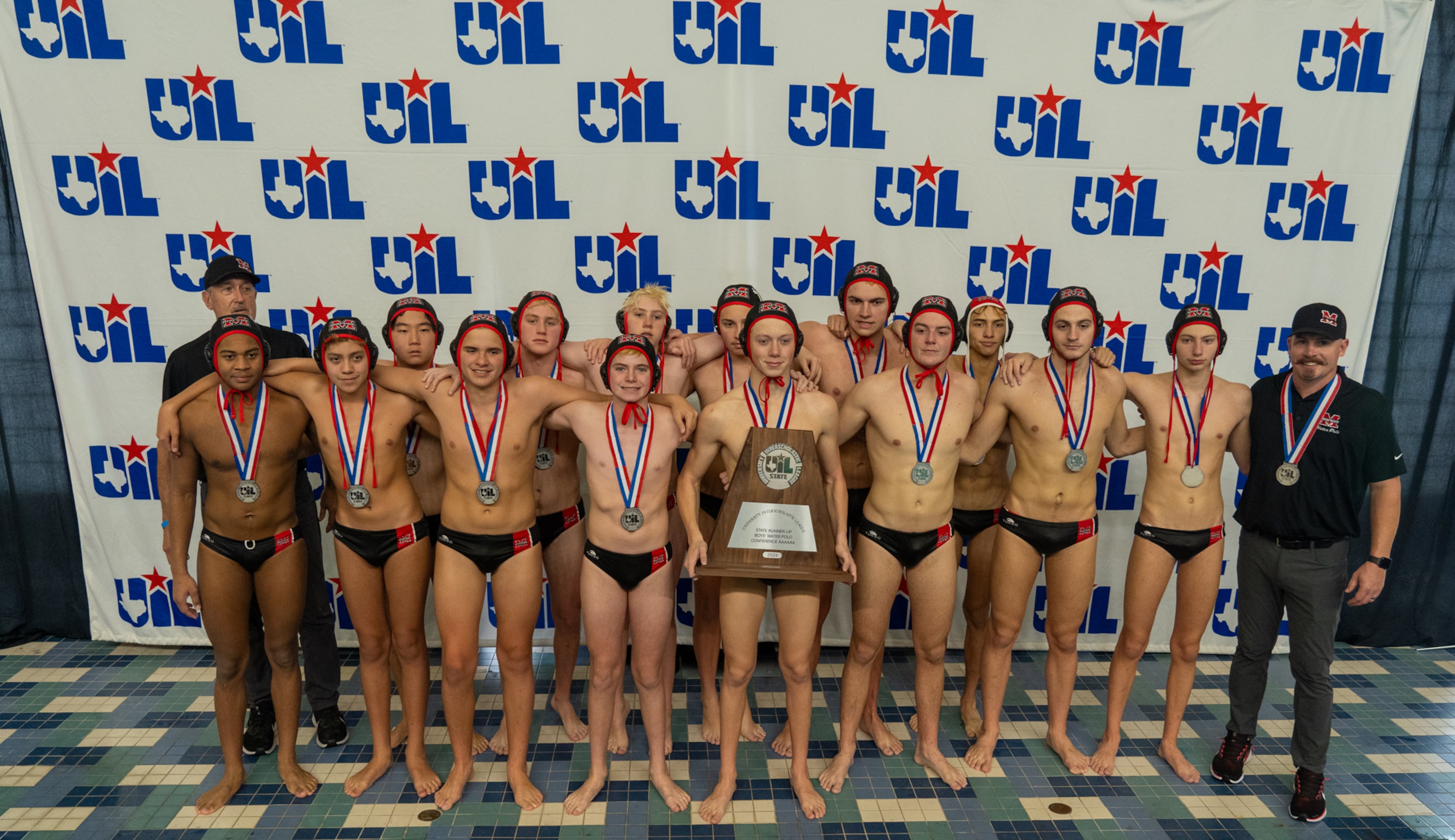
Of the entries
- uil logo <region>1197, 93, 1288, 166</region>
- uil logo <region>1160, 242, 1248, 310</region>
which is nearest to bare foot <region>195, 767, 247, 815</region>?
uil logo <region>1160, 242, 1248, 310</region>

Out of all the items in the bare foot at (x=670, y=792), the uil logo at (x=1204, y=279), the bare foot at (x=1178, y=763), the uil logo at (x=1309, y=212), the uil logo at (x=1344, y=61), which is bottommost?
the bare foot at (x=1178, y=763)

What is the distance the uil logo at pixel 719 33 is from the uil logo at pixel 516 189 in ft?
4.23

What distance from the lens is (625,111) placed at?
227 inches

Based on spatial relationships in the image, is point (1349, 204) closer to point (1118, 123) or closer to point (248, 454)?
point (1118, 123)

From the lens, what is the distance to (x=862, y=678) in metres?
4.91

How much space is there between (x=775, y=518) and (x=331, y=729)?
3368 millimetres

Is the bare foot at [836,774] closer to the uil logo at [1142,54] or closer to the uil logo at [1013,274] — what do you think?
the uil logo at [1013,274]

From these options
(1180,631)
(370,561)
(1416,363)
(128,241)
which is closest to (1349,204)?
(1416,363)

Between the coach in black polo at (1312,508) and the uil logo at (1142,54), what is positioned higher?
the uil logo at (1142,54)

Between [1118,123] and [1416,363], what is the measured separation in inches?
122

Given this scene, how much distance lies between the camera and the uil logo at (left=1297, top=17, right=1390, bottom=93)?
5.77 m

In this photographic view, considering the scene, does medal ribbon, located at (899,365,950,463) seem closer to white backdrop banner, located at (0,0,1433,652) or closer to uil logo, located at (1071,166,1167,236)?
white backdrop banner, located at (0,0,1433,652)

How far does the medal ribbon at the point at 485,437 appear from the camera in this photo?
432 cm

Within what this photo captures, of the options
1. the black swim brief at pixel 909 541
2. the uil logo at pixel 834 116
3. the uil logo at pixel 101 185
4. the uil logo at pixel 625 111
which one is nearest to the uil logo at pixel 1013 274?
the uil logo at pixel 834 116
